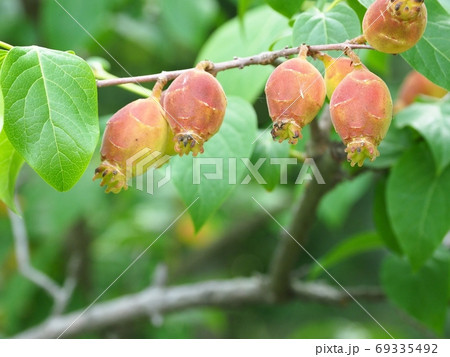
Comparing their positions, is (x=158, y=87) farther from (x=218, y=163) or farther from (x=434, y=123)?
(x=434, y=123)

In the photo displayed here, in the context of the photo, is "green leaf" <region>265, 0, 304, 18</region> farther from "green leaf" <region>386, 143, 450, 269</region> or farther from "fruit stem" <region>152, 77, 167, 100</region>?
"green leaf" <region>386, 143, 450, 269</region>

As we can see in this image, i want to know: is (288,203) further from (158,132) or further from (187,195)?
(158,132)

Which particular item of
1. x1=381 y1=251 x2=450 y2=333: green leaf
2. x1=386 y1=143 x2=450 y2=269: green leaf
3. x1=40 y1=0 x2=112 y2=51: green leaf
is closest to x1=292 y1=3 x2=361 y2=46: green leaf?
x1=386 y1=143 x2=450 y2=269: green leaf

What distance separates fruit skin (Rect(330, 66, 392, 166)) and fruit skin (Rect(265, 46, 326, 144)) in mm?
21

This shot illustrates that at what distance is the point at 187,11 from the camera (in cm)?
167

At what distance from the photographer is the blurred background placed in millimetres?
1585

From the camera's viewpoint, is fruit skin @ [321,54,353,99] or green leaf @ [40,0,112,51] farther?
green leaf @ [40,0,112,51]

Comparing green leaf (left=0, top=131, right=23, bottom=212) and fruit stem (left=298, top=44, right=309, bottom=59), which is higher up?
fruit stem (left=298, top=44, right=309, bottom=59)

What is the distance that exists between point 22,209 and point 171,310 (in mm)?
624

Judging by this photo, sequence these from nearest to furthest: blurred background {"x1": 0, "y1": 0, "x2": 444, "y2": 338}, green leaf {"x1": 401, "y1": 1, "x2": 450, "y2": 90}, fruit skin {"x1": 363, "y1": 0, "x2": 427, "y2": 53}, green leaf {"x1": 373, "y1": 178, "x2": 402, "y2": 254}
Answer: fruit skin {"x1": 363, "y1": 0, "x2": 427, "y2": 53} → green leaf {"x1": 401, "y1": 1, "x2": 450, "y2": 90} → green leaf {"x1": 373, "y1": 178, "x2": 402, "y2": 254} → blurred background {"x1": 0, "y1": 0, "x2": 444, "y2": 338}

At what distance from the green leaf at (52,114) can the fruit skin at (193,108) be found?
0.24ft

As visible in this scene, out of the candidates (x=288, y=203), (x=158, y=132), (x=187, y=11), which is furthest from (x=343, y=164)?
(x=288, y=203)

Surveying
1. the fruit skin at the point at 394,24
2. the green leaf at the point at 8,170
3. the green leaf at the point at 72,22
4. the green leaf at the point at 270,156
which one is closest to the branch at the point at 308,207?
the green leaf at the point at 270,156

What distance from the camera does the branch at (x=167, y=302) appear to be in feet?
4.27
